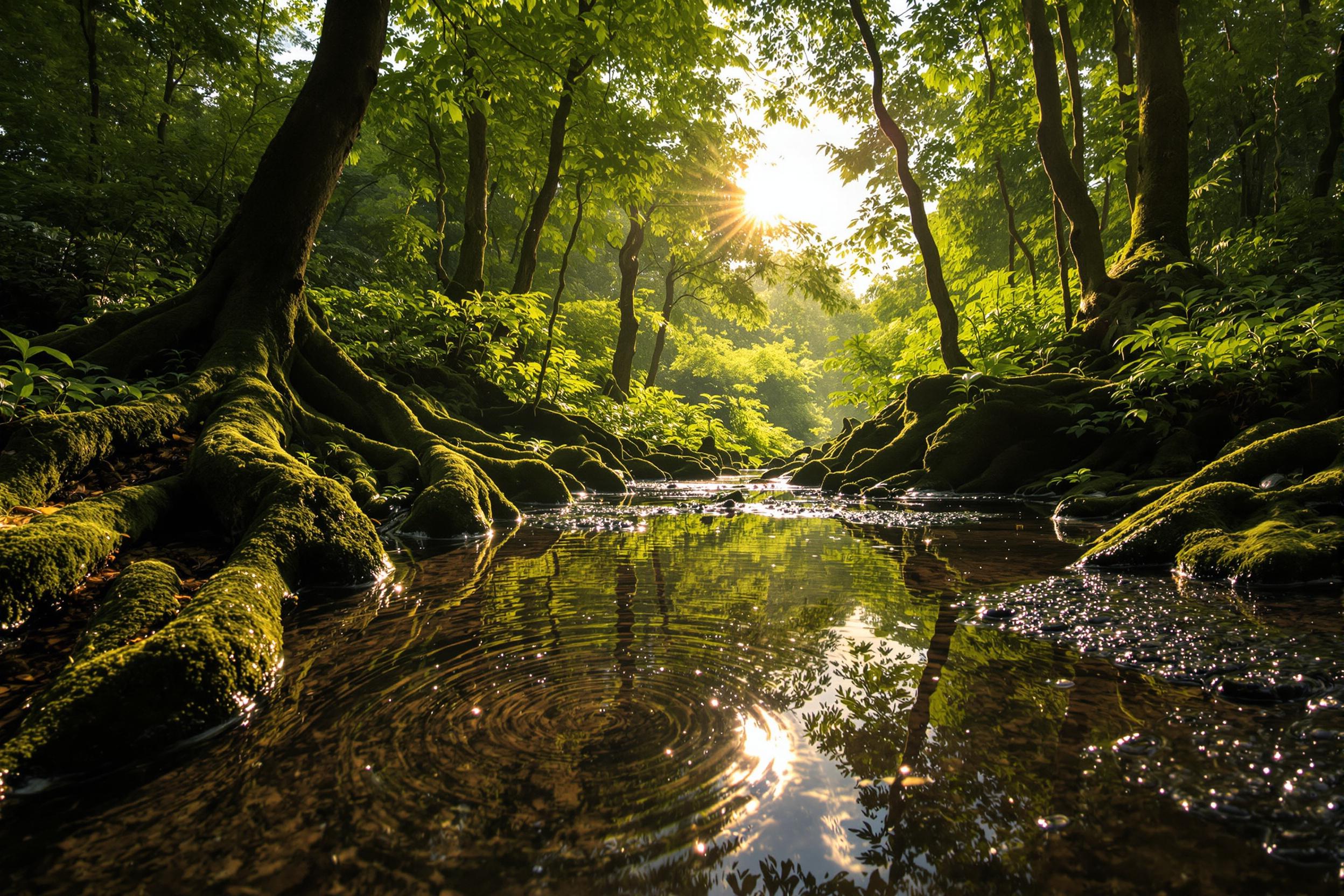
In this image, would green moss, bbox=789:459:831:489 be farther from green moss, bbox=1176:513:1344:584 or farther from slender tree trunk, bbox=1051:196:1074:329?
green moss, bbox=1176:513:1344:584

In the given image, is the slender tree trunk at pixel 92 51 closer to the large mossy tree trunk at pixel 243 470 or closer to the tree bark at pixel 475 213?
the tree bark at pixel 475 213

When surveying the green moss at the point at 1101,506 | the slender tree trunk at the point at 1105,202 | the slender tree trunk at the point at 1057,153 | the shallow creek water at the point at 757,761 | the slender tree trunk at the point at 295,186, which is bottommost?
the shallow creek water at the point at 757,761

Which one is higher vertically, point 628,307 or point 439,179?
point 439,179

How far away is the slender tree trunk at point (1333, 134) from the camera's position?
40.9 feet

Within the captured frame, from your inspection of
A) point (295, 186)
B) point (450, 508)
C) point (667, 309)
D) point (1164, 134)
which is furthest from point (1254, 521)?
point (667, 309)

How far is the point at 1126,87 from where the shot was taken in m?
12.7

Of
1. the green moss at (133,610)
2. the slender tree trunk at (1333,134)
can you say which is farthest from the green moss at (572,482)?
the slender tree trunk at (1333,134)

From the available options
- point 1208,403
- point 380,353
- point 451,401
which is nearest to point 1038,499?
point 1208,403

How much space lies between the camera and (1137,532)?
3570mm

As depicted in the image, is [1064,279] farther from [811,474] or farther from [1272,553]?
[1272,553]

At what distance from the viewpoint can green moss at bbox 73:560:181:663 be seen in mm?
1896

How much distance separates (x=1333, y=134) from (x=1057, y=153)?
7.55 metres

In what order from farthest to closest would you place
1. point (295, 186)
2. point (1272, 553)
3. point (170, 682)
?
point (295, 186) < point (1272, 553) < point (170, 682)

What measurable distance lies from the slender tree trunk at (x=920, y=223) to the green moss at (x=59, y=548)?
11.8 meters
